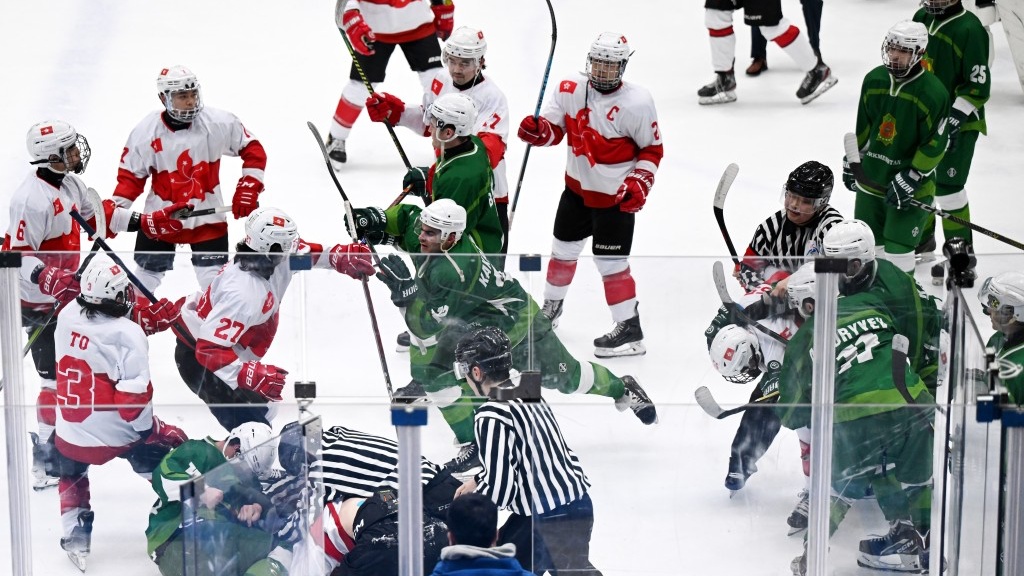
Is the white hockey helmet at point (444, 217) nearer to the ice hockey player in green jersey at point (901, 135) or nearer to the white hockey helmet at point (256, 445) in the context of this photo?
the white hockey helmet at point (256, 445)

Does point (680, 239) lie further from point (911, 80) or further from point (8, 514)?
point (8, 514)

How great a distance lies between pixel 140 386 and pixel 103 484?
9.8 inches

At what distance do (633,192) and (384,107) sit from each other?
1014 mm

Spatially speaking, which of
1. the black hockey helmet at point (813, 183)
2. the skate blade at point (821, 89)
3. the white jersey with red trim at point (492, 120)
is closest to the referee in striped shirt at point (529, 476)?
the black hockey helmet at point (813, 183)

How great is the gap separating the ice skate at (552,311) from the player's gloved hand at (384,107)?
6.37 feet

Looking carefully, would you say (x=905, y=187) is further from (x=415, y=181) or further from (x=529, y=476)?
(x=529, y=476)

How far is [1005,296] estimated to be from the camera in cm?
377

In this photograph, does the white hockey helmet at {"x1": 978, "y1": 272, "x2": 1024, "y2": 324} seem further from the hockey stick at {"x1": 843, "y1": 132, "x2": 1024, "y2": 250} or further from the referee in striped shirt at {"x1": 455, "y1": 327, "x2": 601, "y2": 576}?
the hockey stick at {"x1": 843, "y1": 132, "x2": 1024, "y2": 250}

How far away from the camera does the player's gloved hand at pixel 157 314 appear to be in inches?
158

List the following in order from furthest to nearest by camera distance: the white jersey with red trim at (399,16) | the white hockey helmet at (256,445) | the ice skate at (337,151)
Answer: the ice skate at (337,151)
the white jersey with red trim at (399,16)
the white hockey helmet at (256,445)

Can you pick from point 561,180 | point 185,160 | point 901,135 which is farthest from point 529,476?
point 561,180

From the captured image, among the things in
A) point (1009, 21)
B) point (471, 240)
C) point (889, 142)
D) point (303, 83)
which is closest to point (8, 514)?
point (471, 240)

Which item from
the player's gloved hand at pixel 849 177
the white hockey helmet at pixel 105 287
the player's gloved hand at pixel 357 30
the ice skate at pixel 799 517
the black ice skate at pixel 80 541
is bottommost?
the black ice skate at pixel 80 541

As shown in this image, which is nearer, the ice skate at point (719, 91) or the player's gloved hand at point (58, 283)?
the player's gloved hand at point (58, 283)
